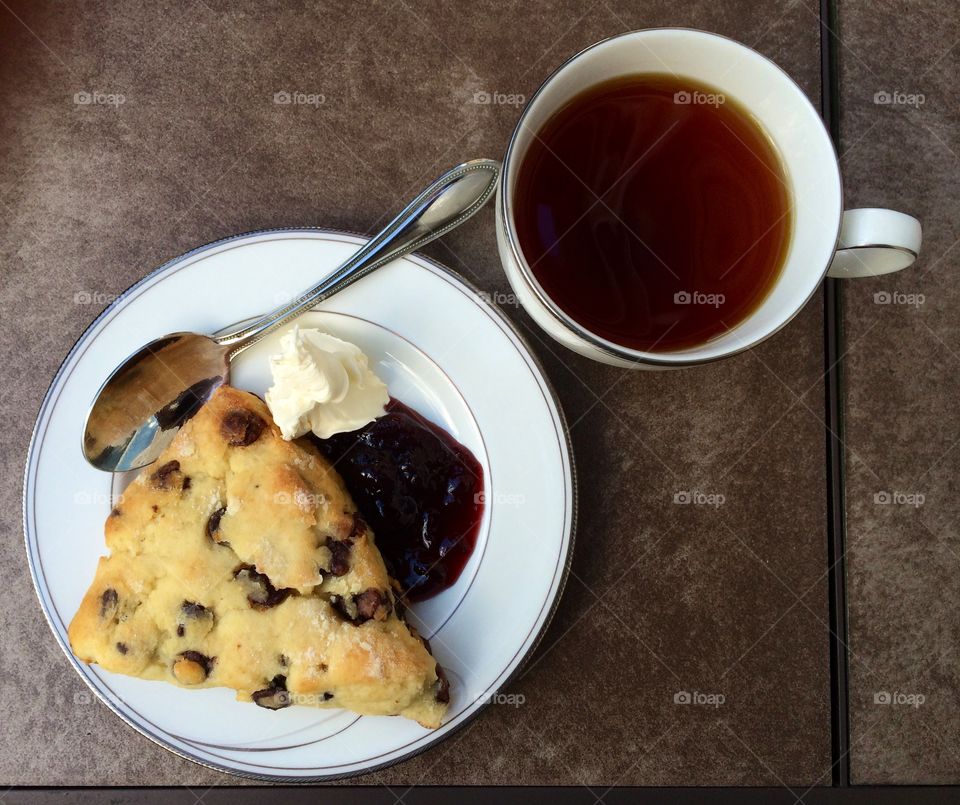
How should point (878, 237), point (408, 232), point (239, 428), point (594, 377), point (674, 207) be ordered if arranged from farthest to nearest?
point (594, 377), point (408, 232), point (239, 428), point (674, 207), point (878, 237)

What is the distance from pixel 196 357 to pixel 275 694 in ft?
2.07

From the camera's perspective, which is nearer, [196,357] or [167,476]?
[167,476]

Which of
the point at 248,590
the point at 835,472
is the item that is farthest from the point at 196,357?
the point at 835,472

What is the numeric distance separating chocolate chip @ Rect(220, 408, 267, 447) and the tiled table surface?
1.47 feet

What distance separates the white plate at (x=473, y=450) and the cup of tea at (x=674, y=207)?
0.89ft

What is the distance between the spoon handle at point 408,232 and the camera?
1.40m

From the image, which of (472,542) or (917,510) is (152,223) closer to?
(472,542)

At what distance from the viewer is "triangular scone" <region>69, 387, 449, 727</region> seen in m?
1.27

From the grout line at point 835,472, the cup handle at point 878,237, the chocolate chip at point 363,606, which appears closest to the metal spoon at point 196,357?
the chocolate chip at point 363,606

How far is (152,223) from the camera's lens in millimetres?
1552

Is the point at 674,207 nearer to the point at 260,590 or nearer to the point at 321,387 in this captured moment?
the point at 321,387

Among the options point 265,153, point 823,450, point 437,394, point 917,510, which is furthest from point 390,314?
point 917,510

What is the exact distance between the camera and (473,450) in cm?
145

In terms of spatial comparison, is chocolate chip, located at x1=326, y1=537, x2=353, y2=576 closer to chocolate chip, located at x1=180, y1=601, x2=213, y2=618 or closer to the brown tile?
chocolate chip, located at x1=180, y1=601, x2=213, y2=618
